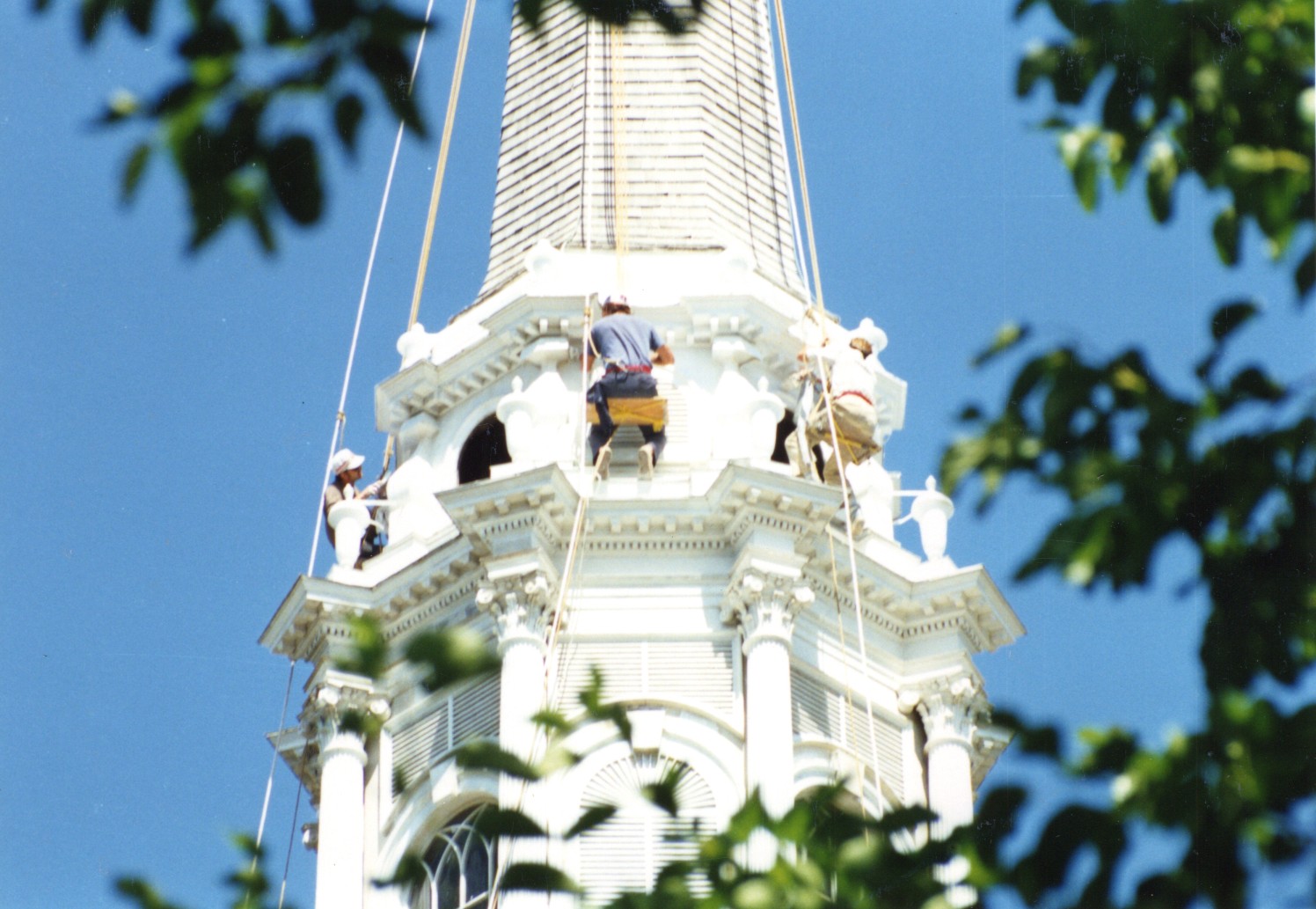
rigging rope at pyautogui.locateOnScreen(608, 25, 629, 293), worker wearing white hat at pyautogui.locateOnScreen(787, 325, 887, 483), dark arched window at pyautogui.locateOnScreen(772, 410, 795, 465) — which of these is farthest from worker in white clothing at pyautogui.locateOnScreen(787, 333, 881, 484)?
rigging rope at pyautogui.locateOnScreen(608, 25, 629, 293)

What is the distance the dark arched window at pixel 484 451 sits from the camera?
35.4 meters

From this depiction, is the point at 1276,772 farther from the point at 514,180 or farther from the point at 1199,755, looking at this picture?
the point at 514,180

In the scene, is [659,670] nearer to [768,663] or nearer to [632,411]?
[768,663]

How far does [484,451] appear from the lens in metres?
35.5

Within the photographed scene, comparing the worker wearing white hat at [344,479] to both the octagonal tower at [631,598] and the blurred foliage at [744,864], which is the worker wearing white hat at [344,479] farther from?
the blurred foliage at [744,864]

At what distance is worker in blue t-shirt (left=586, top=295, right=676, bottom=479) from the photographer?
108ft

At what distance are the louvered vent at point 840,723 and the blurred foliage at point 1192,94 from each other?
1797cm

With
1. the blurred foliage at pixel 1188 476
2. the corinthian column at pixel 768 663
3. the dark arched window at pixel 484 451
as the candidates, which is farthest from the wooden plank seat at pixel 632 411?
the blurred foliage at pixel 1188 476

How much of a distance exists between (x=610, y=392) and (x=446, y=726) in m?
3.62

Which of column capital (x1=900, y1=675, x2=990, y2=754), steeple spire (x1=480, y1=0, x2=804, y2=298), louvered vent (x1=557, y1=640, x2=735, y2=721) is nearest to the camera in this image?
louvered vent (x1=557, y1=640, x2=735, y2=721)

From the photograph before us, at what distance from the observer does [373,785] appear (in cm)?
3294

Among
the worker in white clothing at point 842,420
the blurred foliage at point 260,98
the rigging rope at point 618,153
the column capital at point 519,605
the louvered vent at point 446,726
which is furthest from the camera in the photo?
the rigging rope at point 618,153

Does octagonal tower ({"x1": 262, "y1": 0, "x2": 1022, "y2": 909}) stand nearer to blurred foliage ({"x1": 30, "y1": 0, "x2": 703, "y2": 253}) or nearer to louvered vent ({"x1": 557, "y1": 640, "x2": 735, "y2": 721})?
louvered vent ({"x1": 557, "y1": 640, "x2": 735, "y2": 721})

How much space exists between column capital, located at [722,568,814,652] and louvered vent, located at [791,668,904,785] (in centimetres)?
71
